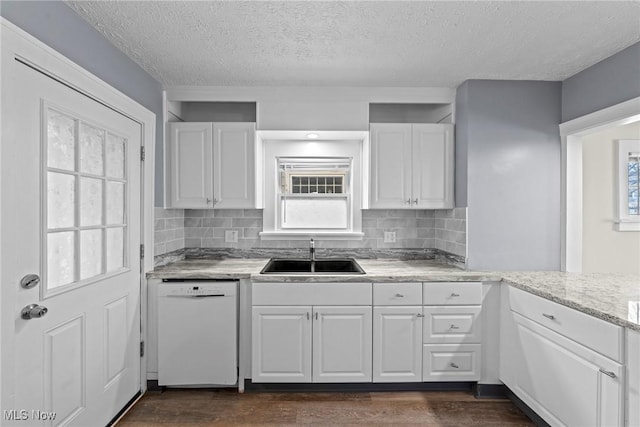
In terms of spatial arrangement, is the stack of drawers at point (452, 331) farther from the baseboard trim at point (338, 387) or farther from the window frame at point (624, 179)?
the window frame at point (624, 179)

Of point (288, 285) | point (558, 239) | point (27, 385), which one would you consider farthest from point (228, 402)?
point (558, 239)

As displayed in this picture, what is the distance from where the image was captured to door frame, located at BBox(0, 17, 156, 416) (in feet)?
4.60

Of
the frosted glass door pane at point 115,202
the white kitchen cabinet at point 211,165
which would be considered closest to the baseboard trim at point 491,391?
the white kitchen cabinet at point 211,165

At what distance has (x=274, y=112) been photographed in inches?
118

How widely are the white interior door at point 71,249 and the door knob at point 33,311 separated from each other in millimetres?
21

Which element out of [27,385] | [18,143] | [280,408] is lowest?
[280,408]

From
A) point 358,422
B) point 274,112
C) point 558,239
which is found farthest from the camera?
point 274,112

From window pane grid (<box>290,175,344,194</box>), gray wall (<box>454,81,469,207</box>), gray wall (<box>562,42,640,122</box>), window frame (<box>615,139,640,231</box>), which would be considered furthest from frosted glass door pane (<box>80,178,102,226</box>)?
window frame (<box>615,139,640,231</box>)

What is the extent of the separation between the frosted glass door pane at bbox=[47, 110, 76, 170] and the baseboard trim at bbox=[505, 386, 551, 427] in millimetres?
3026

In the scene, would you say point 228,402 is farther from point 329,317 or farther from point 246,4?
point 246,4

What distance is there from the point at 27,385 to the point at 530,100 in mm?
3604

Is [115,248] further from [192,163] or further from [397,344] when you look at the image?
[397,344]

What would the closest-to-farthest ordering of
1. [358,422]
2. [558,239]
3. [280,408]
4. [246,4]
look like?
[246,4]
[358,422]
[280,408]
[558,239]

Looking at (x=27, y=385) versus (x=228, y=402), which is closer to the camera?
(x=27, y=385)
